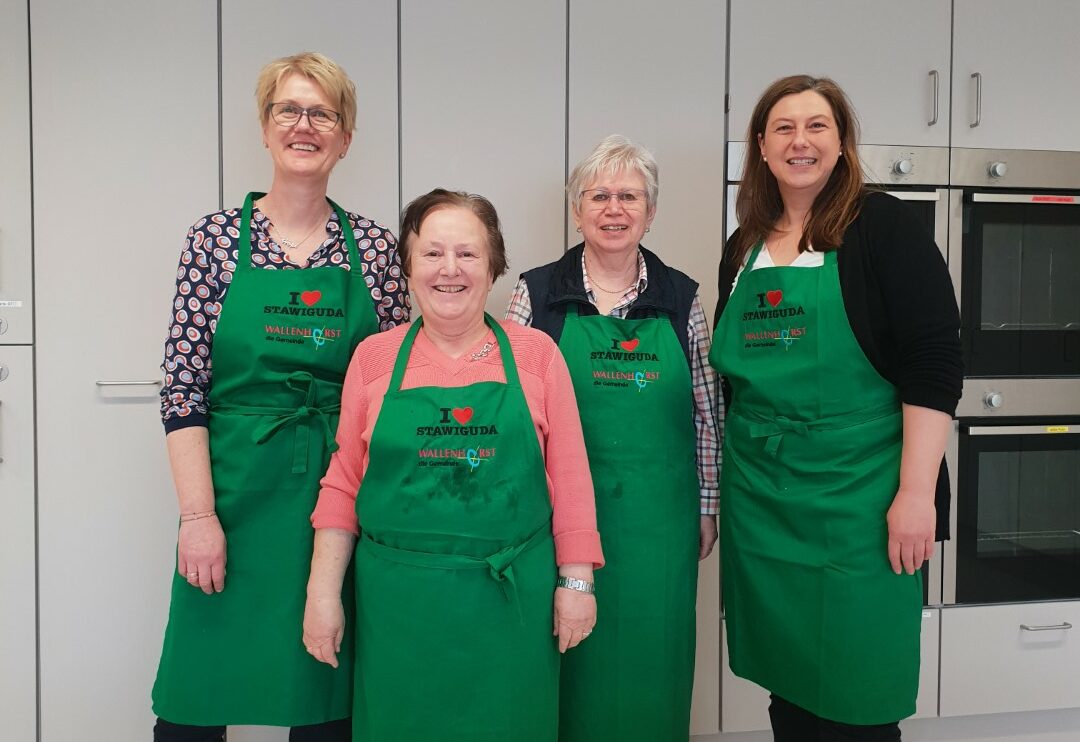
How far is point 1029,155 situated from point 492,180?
1.49 metres

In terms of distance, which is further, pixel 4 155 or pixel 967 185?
pixel 967 185

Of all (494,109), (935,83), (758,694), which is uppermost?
(935,83)

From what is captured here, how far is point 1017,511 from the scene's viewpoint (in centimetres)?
225

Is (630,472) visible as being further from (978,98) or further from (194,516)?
(978,98)

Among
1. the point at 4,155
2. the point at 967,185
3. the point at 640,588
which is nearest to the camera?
the point at 640,588

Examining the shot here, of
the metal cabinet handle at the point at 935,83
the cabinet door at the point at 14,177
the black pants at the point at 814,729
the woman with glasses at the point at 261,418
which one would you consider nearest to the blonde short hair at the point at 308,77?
the woman with glasses at the point at 261,418

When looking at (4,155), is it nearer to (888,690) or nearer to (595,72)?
(595,72)

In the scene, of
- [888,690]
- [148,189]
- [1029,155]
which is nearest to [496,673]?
[888,690]

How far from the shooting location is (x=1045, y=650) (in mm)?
2254

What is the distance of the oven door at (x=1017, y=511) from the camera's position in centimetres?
220

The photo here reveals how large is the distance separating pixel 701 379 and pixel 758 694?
1.06 m

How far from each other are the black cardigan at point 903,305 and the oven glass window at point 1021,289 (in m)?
0.89

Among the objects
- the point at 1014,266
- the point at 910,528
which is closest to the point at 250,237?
the point at 910,528

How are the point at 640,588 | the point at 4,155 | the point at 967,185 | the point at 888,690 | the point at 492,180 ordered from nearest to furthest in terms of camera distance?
the point at 888,690 → the point at 640,588 → the point at 4,155 → the point at 492,180 → the point at 967,185
